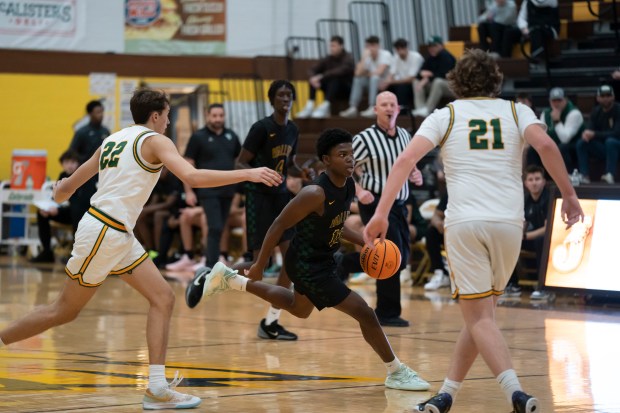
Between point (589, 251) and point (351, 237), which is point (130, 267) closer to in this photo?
point (351, 237)

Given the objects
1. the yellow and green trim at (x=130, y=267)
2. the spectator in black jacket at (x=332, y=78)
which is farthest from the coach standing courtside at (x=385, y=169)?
the spectator in black jacket at (x=332, y=78)

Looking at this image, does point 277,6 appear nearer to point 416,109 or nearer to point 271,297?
point 416,109

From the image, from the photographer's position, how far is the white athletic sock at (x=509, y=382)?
5.34 metres

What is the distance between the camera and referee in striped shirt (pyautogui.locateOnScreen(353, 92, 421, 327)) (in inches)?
382

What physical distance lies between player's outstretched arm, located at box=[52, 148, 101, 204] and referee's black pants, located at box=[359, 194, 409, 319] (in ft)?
12.7

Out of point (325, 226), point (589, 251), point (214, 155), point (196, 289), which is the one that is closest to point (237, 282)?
point (196, 289)

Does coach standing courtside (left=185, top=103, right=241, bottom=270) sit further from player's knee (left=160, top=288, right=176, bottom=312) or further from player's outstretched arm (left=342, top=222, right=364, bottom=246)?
player's knee (left=160, top=288, right=176, bottom=312)

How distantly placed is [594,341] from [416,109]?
9359 mm

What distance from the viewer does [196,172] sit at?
5.62 metres

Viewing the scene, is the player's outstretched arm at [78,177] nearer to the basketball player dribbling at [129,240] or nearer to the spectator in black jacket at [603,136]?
the basketball player dribbling at [129,240]

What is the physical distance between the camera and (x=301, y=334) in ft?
30.5

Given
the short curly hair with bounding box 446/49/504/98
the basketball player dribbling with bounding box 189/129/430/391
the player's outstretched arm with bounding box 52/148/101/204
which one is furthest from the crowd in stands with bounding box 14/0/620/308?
the short curly hair with bounding box 446/49/504/98

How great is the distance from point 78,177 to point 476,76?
2.33m

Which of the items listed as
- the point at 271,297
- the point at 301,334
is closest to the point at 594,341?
the point at 301,334
